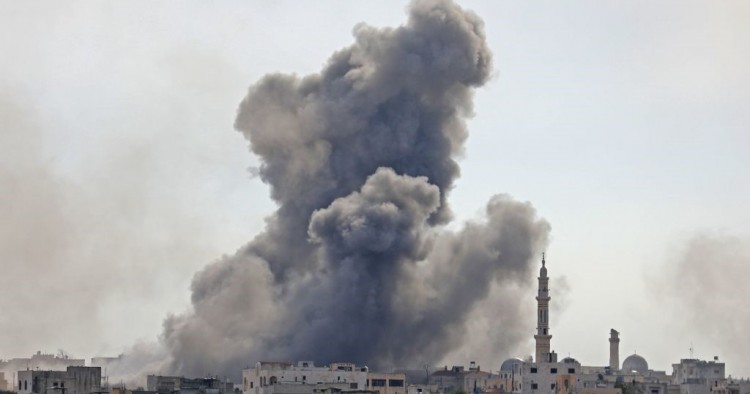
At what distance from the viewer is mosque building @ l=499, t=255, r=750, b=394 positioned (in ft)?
376

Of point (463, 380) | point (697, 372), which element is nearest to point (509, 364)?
point (463, 380)

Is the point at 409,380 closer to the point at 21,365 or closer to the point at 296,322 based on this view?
the point at 296,322

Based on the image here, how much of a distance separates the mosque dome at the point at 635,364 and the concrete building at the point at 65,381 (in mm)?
45861

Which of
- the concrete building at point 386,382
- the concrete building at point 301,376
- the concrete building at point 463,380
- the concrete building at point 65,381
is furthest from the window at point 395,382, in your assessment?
the concrete building at point 65,381

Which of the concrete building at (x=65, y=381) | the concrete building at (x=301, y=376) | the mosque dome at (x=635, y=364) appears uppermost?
the mosque dome at (x=635, y=364)

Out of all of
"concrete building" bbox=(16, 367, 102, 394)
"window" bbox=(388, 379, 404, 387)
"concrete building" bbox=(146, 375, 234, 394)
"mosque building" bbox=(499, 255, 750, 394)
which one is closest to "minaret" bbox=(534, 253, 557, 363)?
"mosque building" bbox=(499, 255, 750, 394)

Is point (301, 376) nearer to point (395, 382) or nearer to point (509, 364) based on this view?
point (395, 382)

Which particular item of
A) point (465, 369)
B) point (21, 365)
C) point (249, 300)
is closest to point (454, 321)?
point (465, 369)

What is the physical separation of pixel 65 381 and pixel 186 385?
792cm

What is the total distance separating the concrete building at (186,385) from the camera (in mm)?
105100

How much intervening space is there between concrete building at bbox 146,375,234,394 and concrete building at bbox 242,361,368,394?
1.24 m

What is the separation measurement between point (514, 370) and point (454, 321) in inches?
524

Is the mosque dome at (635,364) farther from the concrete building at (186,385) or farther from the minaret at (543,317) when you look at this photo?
the concrete building at (186,385)

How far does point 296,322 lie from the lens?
125m
